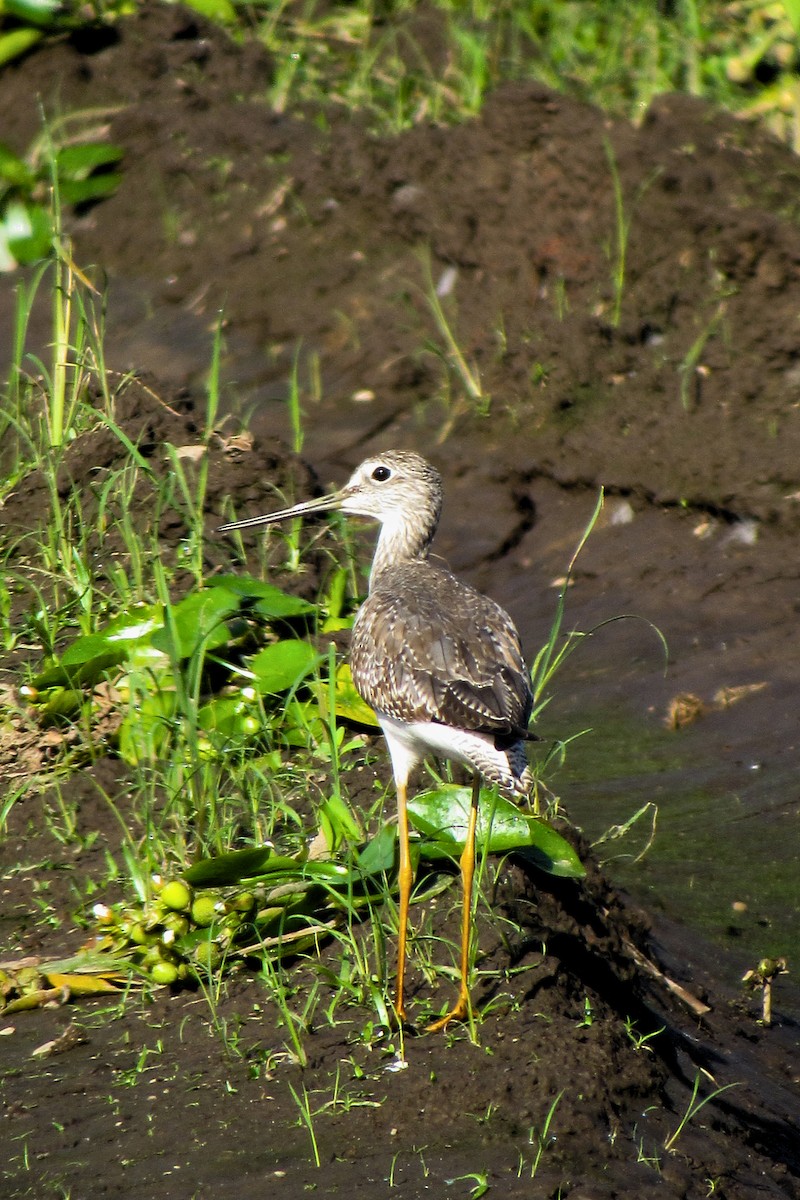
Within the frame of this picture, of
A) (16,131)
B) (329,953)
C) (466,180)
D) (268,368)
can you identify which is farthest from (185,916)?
(16,131)

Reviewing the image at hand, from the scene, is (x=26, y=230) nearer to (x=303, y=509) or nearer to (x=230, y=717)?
(x=303, y=509)

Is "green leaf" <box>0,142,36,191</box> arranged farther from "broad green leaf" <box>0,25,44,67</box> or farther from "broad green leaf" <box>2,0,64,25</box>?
"broad green leaf" <box>2,0,64,25</box>

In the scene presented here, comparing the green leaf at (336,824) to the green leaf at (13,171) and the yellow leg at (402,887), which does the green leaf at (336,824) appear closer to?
the yellow leg at (402,887)

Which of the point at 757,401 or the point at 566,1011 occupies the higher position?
the point at 566,1011

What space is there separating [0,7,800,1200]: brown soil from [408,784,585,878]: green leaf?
0.17 m

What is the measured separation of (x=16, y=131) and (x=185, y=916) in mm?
7191

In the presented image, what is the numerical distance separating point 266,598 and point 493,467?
261 centimetres

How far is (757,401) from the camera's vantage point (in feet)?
24.0

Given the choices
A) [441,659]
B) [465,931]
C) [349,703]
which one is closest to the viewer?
[465,931]

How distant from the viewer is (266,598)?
530 cm

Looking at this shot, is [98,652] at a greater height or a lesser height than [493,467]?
greater

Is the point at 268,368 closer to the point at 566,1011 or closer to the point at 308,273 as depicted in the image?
the point at 308,273

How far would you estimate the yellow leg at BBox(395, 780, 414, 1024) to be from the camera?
383 cm

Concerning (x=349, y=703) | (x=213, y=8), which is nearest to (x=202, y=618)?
(x=349, y=703)
